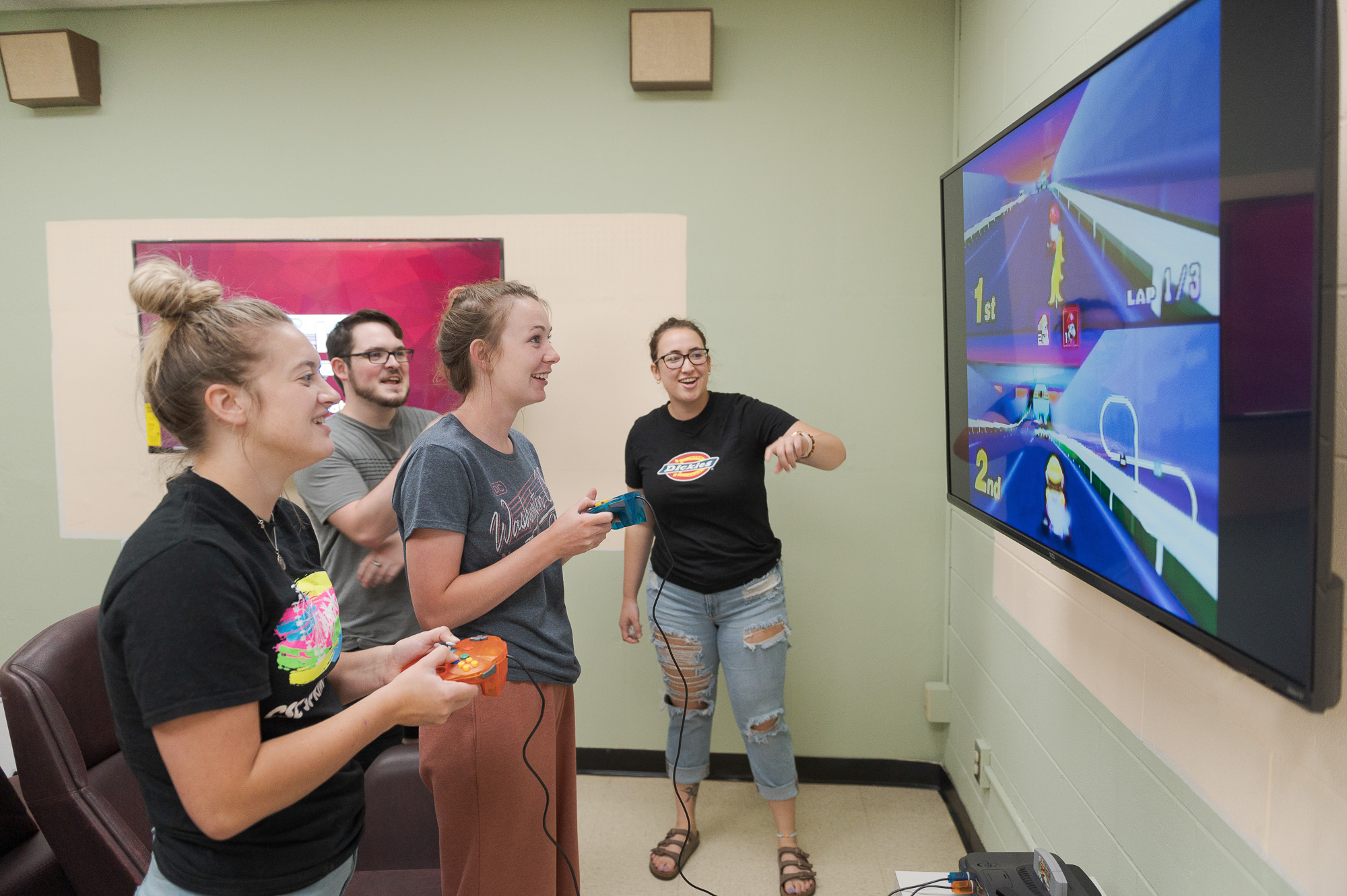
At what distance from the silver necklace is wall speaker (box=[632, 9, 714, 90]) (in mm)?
2087

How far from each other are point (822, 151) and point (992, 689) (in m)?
1.90

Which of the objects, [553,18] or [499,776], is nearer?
[499,776]

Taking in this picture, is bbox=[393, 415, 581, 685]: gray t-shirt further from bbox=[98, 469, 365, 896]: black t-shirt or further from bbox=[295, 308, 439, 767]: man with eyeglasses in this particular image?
bbox=[295, 308, 439, 767]: man with eyeglasses

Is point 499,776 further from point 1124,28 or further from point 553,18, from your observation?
point 553,18

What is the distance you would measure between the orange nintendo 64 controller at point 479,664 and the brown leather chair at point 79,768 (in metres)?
0.64

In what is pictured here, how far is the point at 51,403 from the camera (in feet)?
9.57

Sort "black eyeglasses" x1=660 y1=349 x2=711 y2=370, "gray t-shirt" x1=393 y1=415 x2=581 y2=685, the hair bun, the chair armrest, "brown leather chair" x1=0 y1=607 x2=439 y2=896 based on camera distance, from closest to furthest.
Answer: the hair bun → "brown leather chair" x1=0 y1=607 x2=439 y2=896 → "gray t-shirt" x1=393 y1=415 x2=581 y2=685 → the chair armrest → "black eyeglasses" x1=660 y1=349 x2=711 y2=370

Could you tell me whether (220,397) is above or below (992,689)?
above

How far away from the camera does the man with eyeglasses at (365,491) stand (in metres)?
2.09

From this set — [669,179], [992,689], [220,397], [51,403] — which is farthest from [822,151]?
[51,403]

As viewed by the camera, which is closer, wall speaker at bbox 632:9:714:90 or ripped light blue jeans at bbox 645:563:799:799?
ripped light blue jeans at bbox 645:563:799:799

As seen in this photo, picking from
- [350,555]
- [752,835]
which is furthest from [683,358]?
[752,835]

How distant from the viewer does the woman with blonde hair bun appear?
87 centimetres

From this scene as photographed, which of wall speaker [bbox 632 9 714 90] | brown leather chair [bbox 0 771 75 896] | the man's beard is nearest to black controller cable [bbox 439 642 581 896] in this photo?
brown leather chair [bbox 0 771 75 896]
